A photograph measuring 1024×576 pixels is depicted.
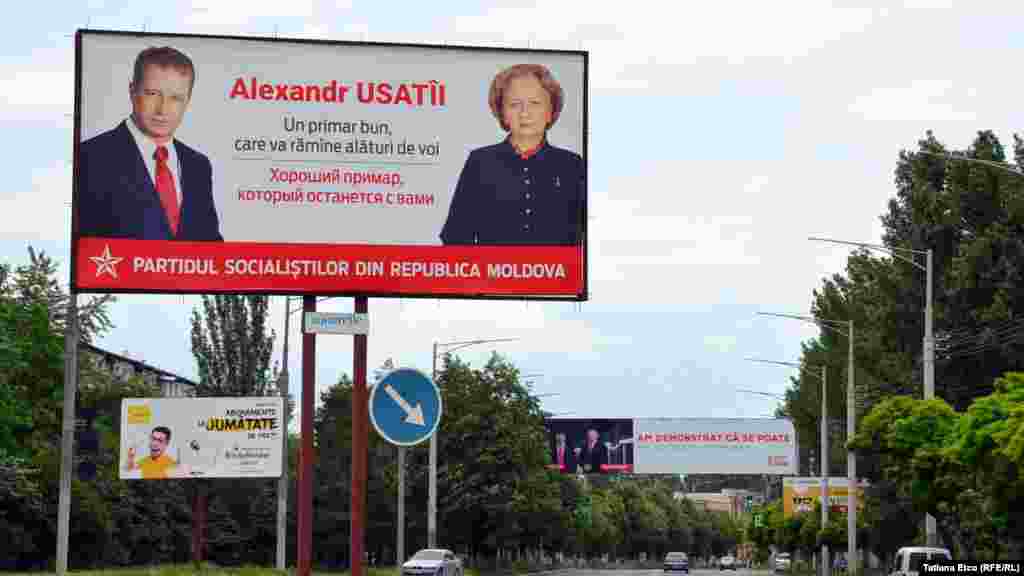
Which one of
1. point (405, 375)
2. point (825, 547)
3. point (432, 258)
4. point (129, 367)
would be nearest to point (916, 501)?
point (432, 258)

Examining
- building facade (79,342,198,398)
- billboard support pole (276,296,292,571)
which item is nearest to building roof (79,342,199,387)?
building facade (79,342,198,398)

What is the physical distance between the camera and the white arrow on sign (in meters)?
22.5

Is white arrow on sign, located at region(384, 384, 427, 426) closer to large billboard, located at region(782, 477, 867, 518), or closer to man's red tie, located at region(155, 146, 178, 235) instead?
man's red tie, located at region(155, 146, 178, 235)

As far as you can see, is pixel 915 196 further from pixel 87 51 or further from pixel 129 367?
pixel 129 367

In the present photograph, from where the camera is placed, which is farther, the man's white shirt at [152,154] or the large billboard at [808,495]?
the large billboard at [808,495]

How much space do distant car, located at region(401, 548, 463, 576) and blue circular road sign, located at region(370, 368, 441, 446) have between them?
1040 inches

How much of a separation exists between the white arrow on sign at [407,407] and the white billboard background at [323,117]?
8535mm

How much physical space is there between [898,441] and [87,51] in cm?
2113

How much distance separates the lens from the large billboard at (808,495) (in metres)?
87.8

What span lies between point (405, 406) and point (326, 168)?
29.9 ft

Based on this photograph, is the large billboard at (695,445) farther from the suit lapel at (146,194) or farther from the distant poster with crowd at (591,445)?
the suit lapel at (146,194)

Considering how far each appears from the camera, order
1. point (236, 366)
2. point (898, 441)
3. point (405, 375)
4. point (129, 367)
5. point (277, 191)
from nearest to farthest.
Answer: point (405, 375), point (277, 191), point (898, 441), point (236, 366), point (129, 367)

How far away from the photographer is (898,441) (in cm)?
4225

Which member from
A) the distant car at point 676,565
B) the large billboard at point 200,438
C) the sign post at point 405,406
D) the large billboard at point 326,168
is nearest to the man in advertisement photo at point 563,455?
the distant car at point 676,565
